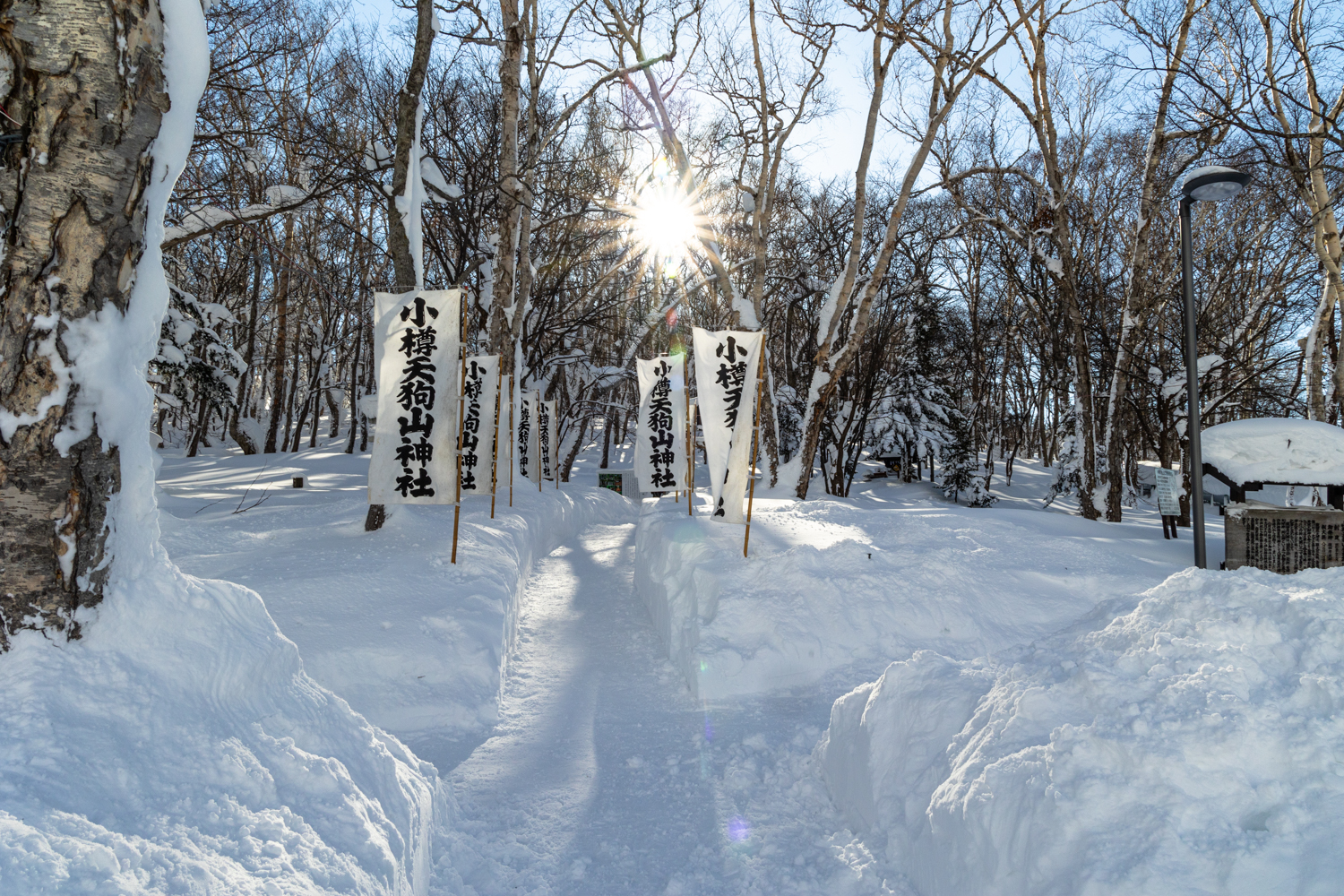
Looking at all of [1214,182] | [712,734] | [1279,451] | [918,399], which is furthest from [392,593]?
[918,399]

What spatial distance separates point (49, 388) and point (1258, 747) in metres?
4.26

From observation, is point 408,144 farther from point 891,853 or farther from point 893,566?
point 891,853

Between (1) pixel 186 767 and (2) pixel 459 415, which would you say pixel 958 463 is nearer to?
(2) pixel 459 415

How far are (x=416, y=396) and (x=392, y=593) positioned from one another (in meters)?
2.44

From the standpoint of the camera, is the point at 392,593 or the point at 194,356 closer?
the point at 392,593

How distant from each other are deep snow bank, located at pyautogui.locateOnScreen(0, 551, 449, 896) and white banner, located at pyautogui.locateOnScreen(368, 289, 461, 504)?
4.56 metres

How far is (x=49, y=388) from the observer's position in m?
2.44

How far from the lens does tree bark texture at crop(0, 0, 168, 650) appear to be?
2.40m

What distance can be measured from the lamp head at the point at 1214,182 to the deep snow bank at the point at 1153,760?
4562 mm

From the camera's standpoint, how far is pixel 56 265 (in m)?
2.48

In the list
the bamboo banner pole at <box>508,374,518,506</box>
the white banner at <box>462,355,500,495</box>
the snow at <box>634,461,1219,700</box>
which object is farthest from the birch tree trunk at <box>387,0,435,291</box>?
the snow at <box>634,461,1219,700</box>

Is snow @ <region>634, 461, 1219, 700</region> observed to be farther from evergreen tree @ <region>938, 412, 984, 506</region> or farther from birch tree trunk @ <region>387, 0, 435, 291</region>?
evergreen tree @ <region>938, 412, 984, 506</region>

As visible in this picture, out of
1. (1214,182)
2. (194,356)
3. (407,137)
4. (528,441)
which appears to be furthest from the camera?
(528,441)

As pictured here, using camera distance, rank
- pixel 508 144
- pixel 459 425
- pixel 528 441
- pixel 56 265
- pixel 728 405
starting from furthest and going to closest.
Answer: pixel 528 441
pixel 508 144
pixel 728 405
pixel 459 425
pixel 56 265
